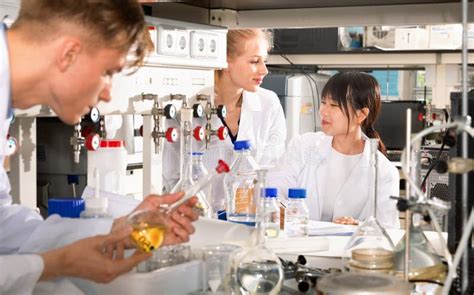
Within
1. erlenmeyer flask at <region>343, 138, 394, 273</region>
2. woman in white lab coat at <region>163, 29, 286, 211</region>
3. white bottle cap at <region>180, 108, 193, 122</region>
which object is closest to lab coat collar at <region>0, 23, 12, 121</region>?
erlenmeyer flask at <region>343, 138, 394, 273</region>

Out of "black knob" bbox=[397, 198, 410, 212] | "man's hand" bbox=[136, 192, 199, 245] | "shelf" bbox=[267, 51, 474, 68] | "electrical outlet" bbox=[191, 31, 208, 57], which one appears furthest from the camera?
"shelf" bbox=[267, 51, 474, 68]

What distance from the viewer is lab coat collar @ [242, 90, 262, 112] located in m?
3.30

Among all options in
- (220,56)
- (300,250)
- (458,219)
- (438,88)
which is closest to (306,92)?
(438,88)

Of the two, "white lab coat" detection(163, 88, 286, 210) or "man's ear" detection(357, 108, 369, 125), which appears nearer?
"white lab coat" detection(163, 88, 286, 210)

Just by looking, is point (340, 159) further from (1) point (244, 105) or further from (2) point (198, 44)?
(2) point (198, 44)

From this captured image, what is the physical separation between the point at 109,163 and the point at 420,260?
0.96 meters

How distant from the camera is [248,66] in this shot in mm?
3209

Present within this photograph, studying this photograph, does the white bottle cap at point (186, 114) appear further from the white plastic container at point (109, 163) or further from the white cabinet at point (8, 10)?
the white cabinet at point (8, 10)

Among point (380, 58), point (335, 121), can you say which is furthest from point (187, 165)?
point (380, 58)

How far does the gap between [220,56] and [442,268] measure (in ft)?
3.96

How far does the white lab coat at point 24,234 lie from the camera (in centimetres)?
143

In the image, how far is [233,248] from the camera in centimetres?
164

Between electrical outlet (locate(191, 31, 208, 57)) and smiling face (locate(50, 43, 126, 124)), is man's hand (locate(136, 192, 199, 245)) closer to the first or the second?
smiling face (locate(50, 43, 126, 124))

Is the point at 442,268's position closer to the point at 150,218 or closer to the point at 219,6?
the point at 150,218
